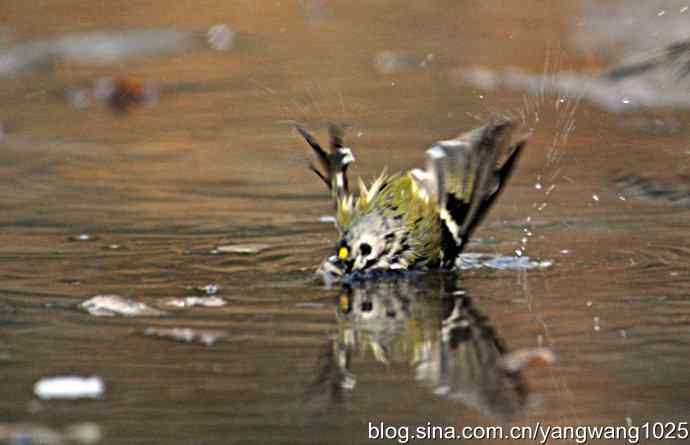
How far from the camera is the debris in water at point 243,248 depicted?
636 centimetres

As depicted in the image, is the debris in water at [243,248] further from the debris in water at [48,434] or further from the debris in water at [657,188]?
the debris in water at [48,434]

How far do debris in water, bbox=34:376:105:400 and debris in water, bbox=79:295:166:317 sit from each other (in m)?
0.82

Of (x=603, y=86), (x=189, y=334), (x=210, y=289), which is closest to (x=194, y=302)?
(x=210, y=289)

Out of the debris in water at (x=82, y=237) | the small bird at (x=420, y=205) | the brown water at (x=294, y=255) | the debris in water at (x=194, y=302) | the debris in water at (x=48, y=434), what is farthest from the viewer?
the debris in water at (x=82, y=237)

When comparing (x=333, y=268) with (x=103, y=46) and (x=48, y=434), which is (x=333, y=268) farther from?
(x=103, y=46)

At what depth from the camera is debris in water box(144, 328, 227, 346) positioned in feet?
16.2

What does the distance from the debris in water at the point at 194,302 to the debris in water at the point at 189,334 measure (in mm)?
346

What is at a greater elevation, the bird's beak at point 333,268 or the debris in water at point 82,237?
the debris in water at point 82,237

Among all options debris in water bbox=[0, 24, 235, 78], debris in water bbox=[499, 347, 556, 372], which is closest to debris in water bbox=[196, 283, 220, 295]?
debris in water bbox=[499, 347, 556, 372]

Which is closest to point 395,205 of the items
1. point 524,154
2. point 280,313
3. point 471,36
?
point 280,313

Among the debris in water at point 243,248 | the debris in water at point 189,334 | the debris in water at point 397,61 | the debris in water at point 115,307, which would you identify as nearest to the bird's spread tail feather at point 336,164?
the debris in water at point 243,248

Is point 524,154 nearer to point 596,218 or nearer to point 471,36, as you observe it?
point 596,218

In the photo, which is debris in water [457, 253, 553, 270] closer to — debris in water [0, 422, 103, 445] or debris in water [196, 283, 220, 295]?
debris in water [196, 283, 220, 295]

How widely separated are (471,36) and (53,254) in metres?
7.52
